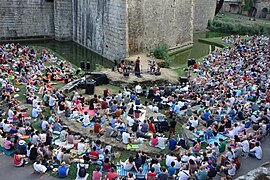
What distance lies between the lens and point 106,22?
26094 mm

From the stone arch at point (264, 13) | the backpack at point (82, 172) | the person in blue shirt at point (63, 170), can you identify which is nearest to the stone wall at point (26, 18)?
the person in blue shirt at point (63, 170)

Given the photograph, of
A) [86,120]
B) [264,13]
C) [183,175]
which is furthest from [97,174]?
[264,13]

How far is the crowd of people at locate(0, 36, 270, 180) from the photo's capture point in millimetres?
10609

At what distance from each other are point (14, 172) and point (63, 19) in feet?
82.7

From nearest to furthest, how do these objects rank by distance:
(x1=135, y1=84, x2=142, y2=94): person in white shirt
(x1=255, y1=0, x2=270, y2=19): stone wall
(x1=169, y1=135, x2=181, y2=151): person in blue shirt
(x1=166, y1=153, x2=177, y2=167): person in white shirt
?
(x1=166, y1=153, x2=177, y2=167): person in white shirt → (x1=169, y1=135, x2=181, y2=151): person in blue shirt → (x1=135, y1=84, x2=142, y2=94): person in white shirt → (x1=255, y1=0, x2=270, y2=19): stone wall

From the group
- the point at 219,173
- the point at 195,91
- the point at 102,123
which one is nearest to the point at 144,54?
the point at 195,91

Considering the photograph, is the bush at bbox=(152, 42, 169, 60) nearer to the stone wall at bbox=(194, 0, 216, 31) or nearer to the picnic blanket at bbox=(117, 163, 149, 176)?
the picnic blanket at bbox=(117, 163, 149, 176)

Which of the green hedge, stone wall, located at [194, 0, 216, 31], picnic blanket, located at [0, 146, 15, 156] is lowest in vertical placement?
picnic blanket, located at [0, 146, 15, 156]

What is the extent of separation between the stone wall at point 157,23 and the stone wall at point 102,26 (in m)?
0.83

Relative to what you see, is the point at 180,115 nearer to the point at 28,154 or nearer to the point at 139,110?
the point at 139,110

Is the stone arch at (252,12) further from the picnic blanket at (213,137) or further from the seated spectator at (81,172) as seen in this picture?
the seated spectator at (81,172)

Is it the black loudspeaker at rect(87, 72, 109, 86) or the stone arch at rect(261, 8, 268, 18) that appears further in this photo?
the stone arch at rect(261, 8, 268, 18)

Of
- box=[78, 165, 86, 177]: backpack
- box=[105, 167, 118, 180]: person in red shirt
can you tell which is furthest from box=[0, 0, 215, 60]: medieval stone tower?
box=[105, 167, 118, 180]: person in red shirt

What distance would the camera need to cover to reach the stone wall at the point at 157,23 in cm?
2509
